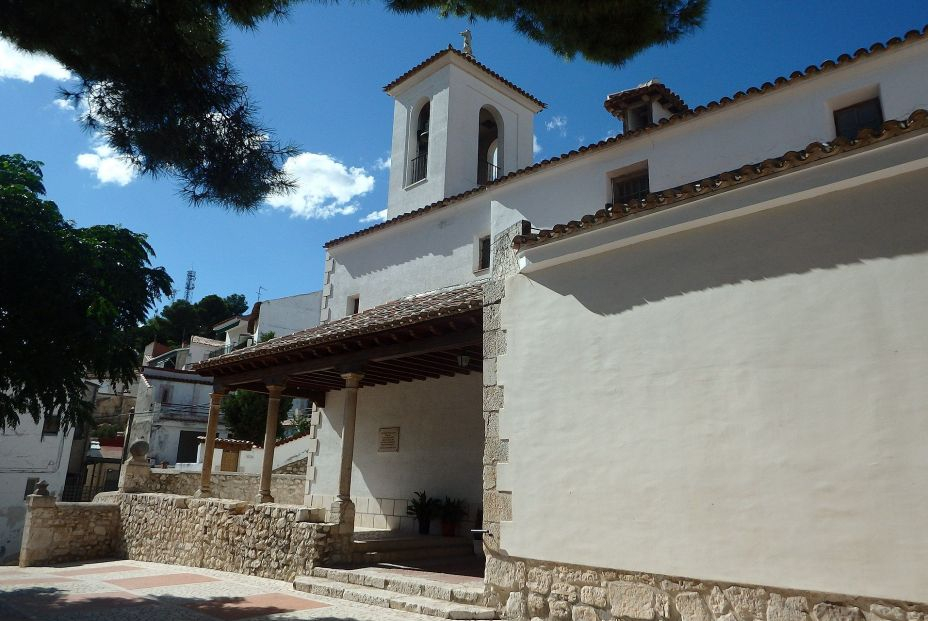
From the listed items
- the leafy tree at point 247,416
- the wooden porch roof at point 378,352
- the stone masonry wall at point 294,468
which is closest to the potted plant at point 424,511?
the wooden porch roof at point 378,352

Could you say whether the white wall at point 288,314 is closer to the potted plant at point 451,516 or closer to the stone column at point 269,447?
the stone column at point 269,447

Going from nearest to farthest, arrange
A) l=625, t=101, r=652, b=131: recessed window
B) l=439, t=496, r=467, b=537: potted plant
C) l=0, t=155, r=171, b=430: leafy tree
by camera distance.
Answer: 1. l=0, t=155, r=171, b=430: leafy tree
2. l=439, t=496, r=467, b=537: potted plant
3. l=625, t=101, r=652, b=131: recessed window

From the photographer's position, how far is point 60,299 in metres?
6.55

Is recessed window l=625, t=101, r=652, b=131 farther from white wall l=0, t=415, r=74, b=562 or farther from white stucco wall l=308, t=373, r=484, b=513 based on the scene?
white wall l=0, t=415, r=74, b=562

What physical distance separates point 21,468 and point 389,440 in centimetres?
1747

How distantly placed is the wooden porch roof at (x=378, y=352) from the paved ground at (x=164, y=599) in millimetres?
3262

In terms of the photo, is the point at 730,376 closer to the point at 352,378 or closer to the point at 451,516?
the point at 352,378

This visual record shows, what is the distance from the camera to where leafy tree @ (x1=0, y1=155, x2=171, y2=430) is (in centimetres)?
657

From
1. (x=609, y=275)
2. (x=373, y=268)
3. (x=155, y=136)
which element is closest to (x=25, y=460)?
(x=373, y=268)

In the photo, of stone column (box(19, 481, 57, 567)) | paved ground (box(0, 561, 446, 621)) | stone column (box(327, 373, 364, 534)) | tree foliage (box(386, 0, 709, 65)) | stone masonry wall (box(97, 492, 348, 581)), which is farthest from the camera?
stone column (box(19, 481, 57, 567))

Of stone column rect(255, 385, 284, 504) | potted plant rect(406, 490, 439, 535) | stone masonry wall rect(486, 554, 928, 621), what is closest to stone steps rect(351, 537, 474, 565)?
potted plant rect(406, 490, 439, 535)

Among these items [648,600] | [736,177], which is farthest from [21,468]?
[736,177]

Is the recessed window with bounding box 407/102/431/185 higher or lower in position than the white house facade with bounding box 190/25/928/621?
higher

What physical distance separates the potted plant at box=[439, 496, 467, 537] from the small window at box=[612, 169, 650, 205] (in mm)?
5723
